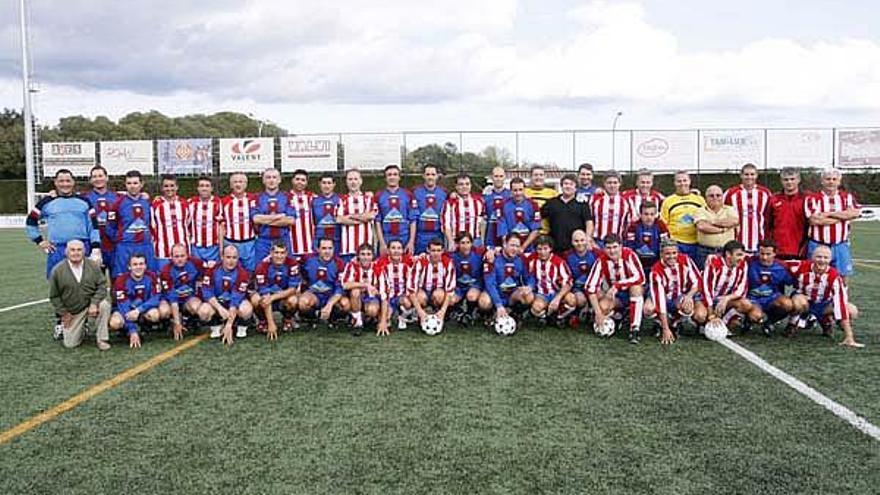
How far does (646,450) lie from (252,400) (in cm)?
230

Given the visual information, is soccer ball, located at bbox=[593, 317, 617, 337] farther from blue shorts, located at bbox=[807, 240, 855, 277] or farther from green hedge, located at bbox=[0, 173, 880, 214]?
green hedge, located at bbox=[0, 173, 880, 214]

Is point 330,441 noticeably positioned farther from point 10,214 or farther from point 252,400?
point 10,214

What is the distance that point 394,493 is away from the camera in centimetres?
300

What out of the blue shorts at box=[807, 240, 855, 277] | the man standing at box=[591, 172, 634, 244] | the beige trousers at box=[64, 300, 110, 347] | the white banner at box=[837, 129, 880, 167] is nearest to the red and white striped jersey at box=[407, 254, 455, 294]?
the man standing at box=[591, 172, 634, 244]

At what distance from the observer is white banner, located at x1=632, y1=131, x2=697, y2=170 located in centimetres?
2928

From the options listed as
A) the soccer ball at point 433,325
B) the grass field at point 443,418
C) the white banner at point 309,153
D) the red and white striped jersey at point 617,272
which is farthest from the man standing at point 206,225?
the white banner at point 309,153

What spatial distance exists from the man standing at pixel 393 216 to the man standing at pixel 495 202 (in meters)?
0.76

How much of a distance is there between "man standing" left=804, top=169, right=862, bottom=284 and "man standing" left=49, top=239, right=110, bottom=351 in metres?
5.91

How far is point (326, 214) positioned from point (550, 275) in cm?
218

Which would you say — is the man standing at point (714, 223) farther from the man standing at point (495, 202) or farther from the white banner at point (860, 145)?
the white banner at point (860, 145)

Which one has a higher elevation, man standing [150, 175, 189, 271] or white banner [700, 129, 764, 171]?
white banner [700, 129, 764, 171]

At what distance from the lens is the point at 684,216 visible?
6547mm

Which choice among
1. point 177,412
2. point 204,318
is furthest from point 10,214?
point 177,412

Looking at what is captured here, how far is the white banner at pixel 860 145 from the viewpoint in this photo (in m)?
29.2
